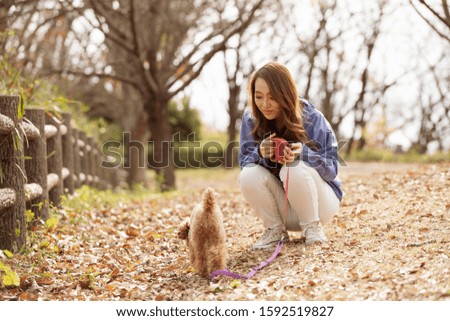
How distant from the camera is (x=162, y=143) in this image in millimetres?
11359

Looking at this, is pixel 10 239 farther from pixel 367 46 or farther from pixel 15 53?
pixel 367 46

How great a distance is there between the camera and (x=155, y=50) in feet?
37.5

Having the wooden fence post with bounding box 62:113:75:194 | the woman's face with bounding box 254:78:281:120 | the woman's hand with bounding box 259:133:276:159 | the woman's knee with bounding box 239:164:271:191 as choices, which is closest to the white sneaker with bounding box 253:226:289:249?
the woman's knee with bounding box 239:164:271:191

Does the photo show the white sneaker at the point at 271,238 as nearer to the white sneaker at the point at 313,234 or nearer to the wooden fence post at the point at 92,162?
the white sneaker at the point at 313,234

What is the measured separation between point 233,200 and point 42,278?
415 cm

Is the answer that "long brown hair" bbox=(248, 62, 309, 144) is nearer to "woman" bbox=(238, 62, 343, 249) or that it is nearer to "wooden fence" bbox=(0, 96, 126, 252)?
"woman" bbox=(238, 62, 343, 249)

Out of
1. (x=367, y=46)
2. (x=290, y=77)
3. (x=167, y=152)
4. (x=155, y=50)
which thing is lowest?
(x=167, y=152)

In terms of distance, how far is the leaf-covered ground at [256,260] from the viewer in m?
3.14

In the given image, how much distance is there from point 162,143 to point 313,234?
24.9ft

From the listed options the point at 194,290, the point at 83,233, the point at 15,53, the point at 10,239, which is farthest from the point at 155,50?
the point at 194,290

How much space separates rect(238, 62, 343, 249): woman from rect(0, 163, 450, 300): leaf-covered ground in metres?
0.22

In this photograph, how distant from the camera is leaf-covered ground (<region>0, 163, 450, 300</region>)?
3135mm

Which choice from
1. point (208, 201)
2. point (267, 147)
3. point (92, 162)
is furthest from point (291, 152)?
point (92, 162)

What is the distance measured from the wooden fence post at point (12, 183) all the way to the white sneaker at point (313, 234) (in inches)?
91.6
